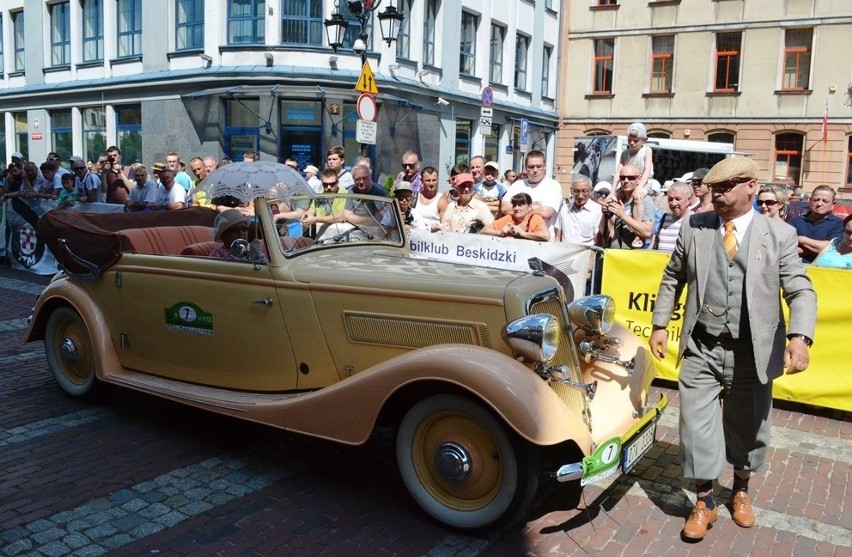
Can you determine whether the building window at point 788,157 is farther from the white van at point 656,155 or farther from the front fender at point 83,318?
the front fender at point 83,318

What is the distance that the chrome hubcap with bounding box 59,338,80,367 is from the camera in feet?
18.2

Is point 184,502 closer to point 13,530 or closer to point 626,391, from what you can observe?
point 13,530

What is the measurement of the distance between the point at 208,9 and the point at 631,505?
54.8 feet

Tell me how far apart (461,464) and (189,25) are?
17530 millimetres

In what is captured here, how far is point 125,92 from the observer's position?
1998 cm

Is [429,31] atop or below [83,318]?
atop

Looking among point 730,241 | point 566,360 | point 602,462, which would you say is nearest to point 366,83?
point 566,360

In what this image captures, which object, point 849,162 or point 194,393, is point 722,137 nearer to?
point 849,162

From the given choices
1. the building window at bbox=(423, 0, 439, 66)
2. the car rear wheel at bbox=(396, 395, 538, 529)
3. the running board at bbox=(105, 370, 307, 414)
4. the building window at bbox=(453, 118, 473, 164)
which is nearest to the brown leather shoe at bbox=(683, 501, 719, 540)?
the car rear wheel at bbox=(396, 395, 538, 529)

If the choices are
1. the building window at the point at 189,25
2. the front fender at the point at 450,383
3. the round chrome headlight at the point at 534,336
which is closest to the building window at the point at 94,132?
the building window at the point at 189,25

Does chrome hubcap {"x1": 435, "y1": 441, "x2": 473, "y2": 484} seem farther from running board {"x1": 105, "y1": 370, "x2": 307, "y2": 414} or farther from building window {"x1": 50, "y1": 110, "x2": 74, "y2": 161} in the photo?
building window {"x1": 50, "y1": 110, "x2": 74, "y2": 161}

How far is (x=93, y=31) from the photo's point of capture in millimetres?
21422

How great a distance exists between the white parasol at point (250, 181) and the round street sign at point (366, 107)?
4343mm

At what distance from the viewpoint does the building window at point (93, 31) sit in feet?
69.2
